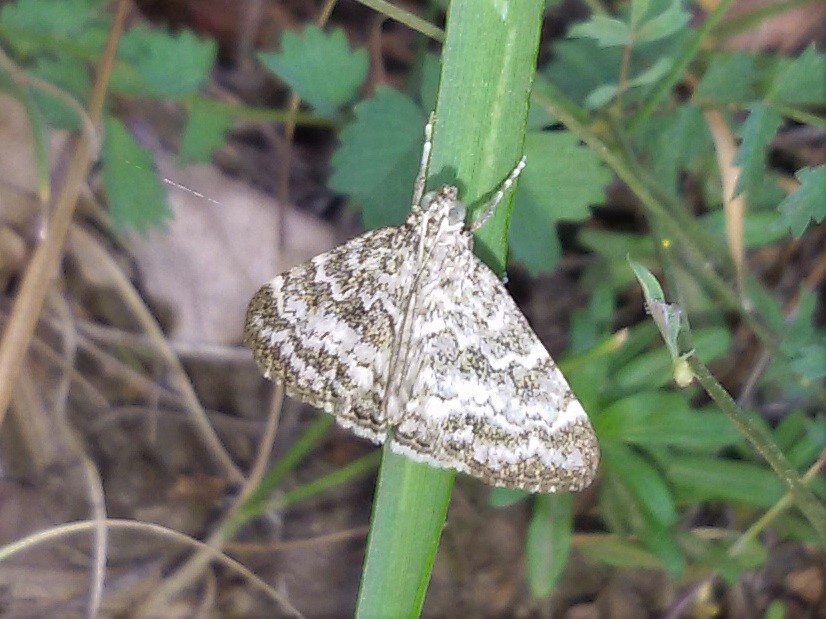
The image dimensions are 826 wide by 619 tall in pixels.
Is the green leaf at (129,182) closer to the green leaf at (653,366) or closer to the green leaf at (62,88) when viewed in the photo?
the green leaf at (62,88)

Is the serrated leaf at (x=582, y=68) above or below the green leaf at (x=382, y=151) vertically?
above

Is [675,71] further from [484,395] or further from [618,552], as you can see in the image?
[618,552]

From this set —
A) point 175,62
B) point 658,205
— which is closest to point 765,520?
point 658,205

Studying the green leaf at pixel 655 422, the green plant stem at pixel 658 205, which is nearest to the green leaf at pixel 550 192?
the green plant stem at pixel 658 205

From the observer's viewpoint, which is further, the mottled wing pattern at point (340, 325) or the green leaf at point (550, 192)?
the green leaf at point (550, 192)

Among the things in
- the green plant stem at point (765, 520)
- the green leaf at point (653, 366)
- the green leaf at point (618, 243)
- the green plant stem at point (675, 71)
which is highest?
the green plant stem at point (675, 71)

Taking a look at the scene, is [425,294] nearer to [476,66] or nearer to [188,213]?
[476,66]

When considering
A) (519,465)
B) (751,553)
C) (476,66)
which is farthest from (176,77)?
(751,553)
